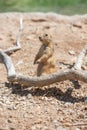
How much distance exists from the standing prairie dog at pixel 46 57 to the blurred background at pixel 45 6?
5.60 meters

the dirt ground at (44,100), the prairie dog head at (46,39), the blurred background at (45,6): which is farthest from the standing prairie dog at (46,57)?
the blurred background at (45,6)

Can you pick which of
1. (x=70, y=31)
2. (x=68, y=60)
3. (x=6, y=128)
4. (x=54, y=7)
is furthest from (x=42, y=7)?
(x=6, y=128)

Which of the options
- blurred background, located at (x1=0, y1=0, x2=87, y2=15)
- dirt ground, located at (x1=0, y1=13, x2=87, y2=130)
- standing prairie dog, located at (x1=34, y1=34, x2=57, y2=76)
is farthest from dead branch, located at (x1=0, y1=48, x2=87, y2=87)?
blurred background, located at (x1=0, y1=0, x2=87, y2=15)

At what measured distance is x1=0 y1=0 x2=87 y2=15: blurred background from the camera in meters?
11.9

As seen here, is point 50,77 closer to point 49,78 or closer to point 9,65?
point 49,78

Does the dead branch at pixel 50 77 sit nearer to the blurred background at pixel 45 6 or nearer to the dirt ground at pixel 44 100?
the dirt ground at pixel 44 100

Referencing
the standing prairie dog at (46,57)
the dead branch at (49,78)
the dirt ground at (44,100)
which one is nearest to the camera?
the dirt ground at (44,100)

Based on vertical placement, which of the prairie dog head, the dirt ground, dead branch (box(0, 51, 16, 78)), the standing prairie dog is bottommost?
the dirt ground

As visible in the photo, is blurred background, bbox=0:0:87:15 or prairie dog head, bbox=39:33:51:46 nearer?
prairie dog head, bbox=39:33:51:46

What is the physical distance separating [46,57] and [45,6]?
6.97m

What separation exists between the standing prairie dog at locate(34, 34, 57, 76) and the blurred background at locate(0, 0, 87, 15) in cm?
560

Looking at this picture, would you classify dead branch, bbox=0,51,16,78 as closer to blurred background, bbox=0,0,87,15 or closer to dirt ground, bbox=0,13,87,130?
dirt ground, bbox=0,13,87,130

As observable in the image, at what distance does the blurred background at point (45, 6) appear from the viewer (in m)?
11.9

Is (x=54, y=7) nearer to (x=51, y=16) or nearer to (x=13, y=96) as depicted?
(x=51, y=16)
